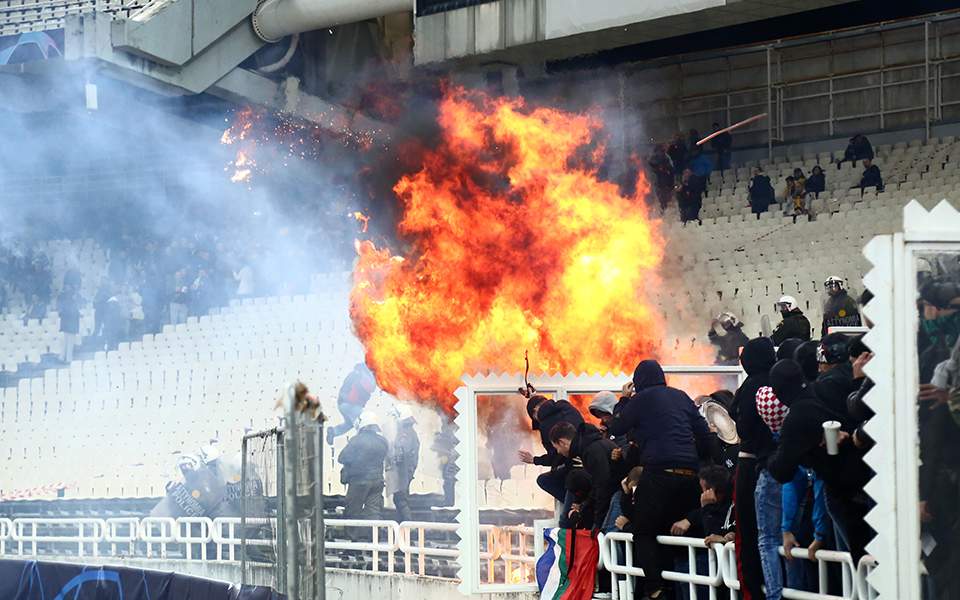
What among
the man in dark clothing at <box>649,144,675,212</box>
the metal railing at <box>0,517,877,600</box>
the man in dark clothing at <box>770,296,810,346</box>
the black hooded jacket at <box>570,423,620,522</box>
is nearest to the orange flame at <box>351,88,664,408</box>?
the man in dark clothing at <box>649,144,675,212</box>

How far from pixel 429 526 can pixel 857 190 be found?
34.1ft

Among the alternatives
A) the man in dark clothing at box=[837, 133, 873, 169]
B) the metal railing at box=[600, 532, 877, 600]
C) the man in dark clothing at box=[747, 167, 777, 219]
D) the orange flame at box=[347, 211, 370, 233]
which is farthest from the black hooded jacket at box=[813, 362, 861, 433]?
the orange flame at box=[347, 211, 370, 233]

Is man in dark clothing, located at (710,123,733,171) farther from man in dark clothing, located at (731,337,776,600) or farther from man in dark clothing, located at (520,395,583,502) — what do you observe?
man in dark clothing, located at (731,337,776,600)

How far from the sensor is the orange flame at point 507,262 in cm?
1684

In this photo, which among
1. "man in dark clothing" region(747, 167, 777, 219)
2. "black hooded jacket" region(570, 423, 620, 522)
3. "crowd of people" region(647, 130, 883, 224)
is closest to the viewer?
"black hooded jacket" region(570, 423, 620, 522)

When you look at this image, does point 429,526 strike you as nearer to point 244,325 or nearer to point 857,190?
point 857,190

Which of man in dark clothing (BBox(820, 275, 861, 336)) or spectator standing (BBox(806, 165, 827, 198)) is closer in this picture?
man in dark clothing (BBox(820, 275, 861, 336))

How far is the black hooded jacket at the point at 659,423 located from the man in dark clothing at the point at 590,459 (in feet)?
1.35

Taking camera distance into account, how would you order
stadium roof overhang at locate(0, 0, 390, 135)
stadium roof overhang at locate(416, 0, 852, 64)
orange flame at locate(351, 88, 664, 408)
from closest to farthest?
orange flame at locate(351, 88, 664, 408) < stadium roof overhang at locate(416, 0, 852, 64) < stadium roof overhang at locate(0, 0, 390, 135)

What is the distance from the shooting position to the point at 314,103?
90.9 ft

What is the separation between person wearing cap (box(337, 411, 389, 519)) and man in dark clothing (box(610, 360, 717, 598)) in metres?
5.61

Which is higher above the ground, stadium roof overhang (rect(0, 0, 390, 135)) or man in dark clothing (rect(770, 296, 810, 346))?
stadium roof overhang (rect(0, 0, 390, 135))

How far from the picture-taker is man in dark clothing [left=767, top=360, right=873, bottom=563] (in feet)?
23.7

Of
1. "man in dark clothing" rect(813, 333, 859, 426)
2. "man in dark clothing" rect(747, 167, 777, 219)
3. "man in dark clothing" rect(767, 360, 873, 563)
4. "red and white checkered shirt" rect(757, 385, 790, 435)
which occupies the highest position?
"man in dark clothing" rect(747, 167, 777, 219)
